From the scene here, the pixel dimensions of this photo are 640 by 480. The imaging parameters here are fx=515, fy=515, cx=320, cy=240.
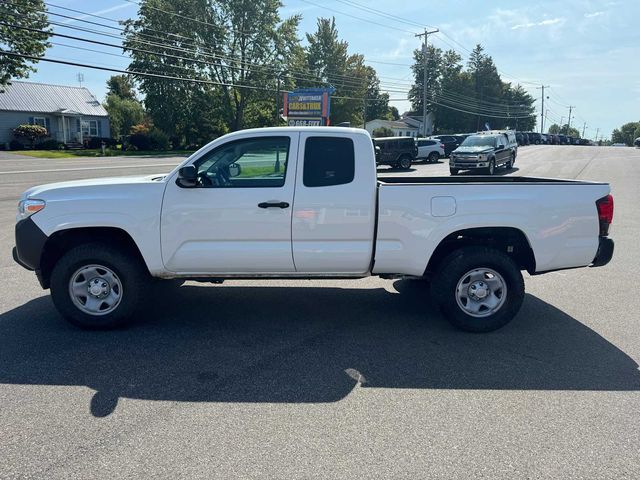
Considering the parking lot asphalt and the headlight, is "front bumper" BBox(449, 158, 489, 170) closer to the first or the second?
the parking lot asphalt

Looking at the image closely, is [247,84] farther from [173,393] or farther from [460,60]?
[460,60]

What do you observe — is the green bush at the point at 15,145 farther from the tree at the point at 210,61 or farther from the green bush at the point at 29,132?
the tree at the point at 210,61

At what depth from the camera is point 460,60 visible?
107 metres

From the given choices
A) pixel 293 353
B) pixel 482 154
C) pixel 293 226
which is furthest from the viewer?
pixel 482 154

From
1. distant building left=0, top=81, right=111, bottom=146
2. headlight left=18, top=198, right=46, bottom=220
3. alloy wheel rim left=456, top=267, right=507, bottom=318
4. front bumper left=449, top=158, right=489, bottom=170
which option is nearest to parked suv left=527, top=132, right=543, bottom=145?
front bumper left=449, top=158, right=489, bottom=170

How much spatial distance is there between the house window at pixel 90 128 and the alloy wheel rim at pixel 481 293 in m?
56.8

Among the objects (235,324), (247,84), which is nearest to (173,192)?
(235,324)

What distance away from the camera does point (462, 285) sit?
517 cm

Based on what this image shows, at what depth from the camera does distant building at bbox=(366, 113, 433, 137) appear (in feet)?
301

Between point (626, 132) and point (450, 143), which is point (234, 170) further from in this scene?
point (626, 132)

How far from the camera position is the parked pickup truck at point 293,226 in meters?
4.96

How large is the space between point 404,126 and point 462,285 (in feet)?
314

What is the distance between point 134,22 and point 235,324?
5774 centimetres

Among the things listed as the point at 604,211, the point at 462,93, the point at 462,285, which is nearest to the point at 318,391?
the point at 462,285
